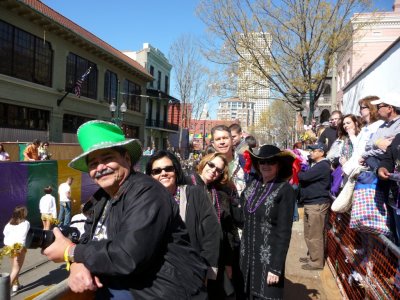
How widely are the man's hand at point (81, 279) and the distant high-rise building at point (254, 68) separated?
552 inches

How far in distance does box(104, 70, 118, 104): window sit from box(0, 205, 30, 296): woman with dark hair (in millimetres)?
22906

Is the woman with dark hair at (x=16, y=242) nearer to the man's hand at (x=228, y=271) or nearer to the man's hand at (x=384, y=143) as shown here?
the man's hand at (x=228, y=271)

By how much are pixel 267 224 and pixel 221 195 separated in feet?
1.73

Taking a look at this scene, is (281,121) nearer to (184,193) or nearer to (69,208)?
(69,208)

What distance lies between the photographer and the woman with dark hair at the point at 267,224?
124 inches

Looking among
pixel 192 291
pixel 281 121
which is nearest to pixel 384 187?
pixel 192 291

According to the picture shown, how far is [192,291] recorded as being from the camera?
5.85 ft

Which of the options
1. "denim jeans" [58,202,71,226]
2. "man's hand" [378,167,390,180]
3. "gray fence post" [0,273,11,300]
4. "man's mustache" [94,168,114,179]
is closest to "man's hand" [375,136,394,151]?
"man's hand" [378,167,390,180]

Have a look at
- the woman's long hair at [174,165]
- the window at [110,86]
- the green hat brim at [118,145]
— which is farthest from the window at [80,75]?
the green hat brim at [118,145]

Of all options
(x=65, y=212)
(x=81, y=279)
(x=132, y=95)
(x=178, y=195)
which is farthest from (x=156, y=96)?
(x=81, y=279)

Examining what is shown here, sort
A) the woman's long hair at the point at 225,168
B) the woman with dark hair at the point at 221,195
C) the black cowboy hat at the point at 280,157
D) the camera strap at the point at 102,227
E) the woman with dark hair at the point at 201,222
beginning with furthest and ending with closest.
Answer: the woman's long hair at the point at 225,168
the black cowboy hat at the point at 280,157
the woman with dark hair at the point at 221,195
the woman with dark hair at the point at 201,222
the camera strap at the point at 102,227

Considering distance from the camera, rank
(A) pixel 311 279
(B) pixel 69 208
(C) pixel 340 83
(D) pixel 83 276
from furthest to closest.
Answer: (C) pixel 340 83 → (B) pixel 69 208 → (A) pixel 311 279 → (D) pixel 83 276

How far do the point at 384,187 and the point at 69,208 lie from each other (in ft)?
31.4

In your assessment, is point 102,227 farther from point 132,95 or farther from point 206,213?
point 132,95
